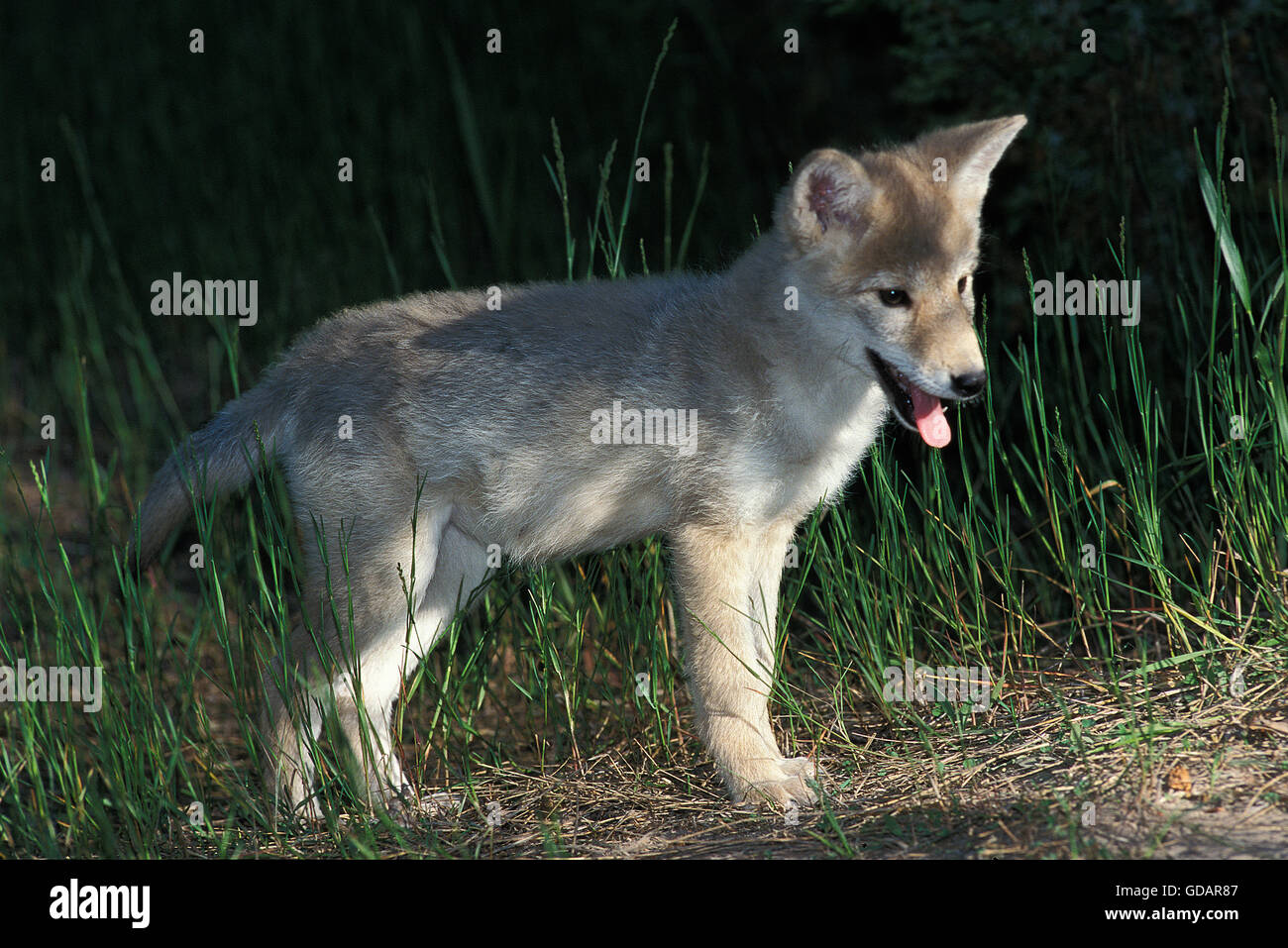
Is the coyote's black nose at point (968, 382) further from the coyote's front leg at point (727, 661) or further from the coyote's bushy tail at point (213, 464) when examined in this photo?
the coyote's bushy tail at point (213, 464)

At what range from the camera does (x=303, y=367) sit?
4457 mm

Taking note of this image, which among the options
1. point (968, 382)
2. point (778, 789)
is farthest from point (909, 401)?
point (778, 789)

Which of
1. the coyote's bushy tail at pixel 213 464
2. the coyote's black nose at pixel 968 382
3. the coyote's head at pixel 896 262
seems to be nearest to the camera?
the coyote's black nose at pixel 968 382

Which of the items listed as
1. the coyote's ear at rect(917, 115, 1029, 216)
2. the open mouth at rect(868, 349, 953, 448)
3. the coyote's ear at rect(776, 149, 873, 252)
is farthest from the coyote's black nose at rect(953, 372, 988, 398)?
the coyote's ear at rect(917, 115, 1029, 216)

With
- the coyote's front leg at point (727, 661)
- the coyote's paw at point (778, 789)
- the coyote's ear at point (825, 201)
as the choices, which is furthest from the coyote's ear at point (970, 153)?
the coyote's paw at point (778, 789)

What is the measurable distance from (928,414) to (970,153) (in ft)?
2.86

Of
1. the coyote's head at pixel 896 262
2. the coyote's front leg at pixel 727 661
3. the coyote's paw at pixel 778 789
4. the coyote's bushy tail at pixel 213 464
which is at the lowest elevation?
the coyote's paw at pixel 778 789

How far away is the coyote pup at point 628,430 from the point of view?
13.0 feet

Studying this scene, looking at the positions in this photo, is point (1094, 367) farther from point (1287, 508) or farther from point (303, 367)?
point (303, 367)

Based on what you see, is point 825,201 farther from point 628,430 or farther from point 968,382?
point 628,430

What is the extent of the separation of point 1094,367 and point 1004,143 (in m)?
2.25

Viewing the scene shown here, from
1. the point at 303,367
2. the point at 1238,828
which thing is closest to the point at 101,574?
the point at 303,367

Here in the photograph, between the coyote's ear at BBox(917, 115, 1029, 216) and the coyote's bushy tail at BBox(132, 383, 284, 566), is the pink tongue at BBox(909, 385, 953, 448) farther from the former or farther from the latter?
the coyote's bushy tail at BBox(132, 383, 284, 566)

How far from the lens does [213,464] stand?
447cm
